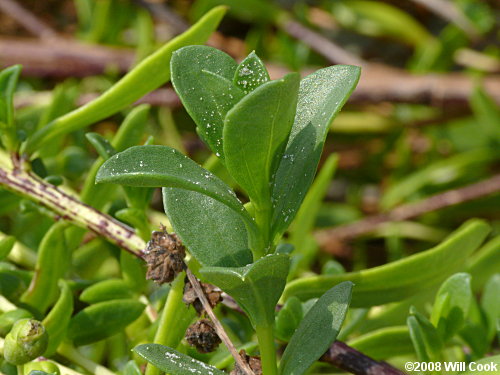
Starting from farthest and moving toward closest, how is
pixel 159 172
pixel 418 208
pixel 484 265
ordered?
pixel 418 208 → pixel 484 265 → pixel 159 172

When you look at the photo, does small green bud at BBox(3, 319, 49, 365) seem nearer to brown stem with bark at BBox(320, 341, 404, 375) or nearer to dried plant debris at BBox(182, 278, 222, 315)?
dried plant debris at BBox(182, 278, 222, 315)

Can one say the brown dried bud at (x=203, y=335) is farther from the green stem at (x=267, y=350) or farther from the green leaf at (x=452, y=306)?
the green leaf at (x=452, y=306)

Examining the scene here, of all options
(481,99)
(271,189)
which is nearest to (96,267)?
(271,189)

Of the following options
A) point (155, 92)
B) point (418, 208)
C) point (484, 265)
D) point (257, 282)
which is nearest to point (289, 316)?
point (257, 282)

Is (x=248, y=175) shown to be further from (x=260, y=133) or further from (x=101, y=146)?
(x=101, y=146)

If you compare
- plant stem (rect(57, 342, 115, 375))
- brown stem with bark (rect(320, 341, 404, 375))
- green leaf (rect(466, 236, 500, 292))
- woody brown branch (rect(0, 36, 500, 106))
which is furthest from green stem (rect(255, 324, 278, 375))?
woody brown branch (rect(0, 36, 500, 106))

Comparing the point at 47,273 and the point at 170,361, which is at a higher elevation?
the point at 47,273

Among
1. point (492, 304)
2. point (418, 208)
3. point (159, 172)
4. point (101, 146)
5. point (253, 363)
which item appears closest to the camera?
point (159, 172)
